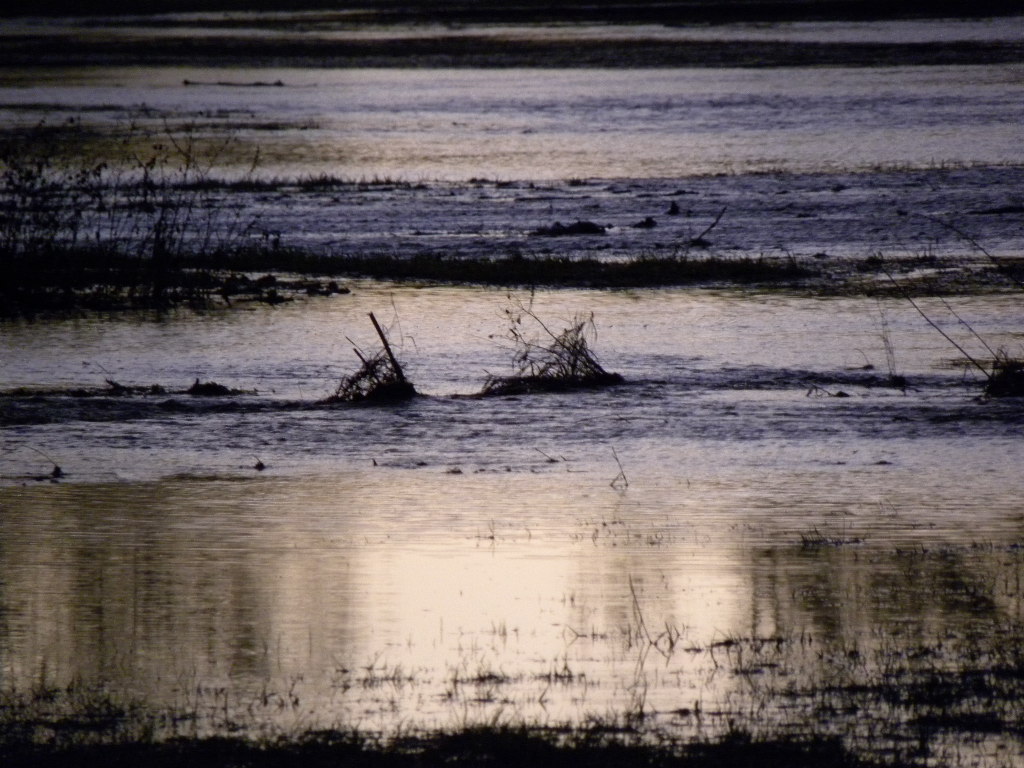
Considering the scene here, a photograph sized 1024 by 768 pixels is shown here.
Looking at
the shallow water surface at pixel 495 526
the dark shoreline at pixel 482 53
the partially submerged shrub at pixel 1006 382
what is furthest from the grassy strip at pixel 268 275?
the dark shoreline at pixel 482 53

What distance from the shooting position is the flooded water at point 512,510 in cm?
789

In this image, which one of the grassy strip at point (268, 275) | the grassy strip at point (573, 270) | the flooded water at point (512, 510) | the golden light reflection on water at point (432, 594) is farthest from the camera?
the grassy strip at point (573, 270)

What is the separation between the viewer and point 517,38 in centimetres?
7688

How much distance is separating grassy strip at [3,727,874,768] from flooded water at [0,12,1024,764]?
0.29m

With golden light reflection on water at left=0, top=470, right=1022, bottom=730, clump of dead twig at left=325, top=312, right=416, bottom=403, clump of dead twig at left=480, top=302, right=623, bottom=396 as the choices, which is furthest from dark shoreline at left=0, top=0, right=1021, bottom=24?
golden light reflection on water at left=0, top=470, right=1022, bottom=730

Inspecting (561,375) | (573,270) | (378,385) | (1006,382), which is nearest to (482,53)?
(573,270)

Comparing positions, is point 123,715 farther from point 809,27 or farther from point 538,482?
point 809,27

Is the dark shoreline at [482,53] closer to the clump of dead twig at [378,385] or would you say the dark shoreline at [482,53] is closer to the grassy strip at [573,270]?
the grassy strip at [573,270]

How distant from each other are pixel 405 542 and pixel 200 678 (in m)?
2.65

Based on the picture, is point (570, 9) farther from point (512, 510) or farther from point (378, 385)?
point (512, 510)

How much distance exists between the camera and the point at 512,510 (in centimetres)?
1109

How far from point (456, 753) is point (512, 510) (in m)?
4.43

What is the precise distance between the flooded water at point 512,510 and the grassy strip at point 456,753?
29 centimetres

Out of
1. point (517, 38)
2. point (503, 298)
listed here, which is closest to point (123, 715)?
point (503, 298)
